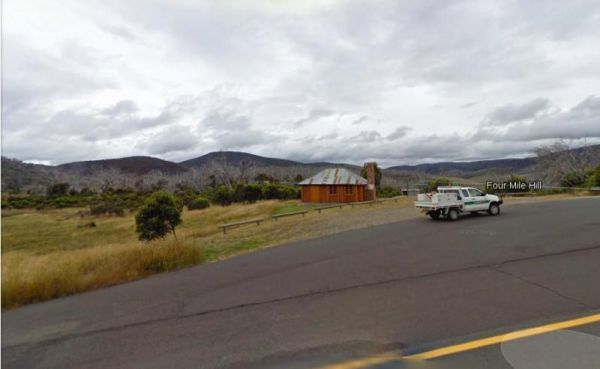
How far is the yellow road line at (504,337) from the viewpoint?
331 centimetres

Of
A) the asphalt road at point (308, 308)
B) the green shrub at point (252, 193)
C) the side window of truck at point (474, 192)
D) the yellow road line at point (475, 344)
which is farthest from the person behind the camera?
the green shrub at point (252, 193)

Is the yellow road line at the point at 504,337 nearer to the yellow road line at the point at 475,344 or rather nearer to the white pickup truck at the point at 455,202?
the yellow road line at the point at 475,344

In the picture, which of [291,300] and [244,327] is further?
[291,300]

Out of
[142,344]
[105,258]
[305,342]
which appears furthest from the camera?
[105,258]

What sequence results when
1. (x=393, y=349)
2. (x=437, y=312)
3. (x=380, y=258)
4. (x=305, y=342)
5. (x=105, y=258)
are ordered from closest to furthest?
(x=393, y=349), (x=305, y=342), (x=437, y=312), (x=380, y=258), (x=105, y=258)

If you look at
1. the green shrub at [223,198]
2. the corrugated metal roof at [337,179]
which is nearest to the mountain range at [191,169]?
the green shrub at [223,198]

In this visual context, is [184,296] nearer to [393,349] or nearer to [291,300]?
[291,300]

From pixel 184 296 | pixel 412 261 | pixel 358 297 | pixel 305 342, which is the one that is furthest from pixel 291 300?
pixel 412 261

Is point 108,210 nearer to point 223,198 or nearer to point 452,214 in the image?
point 223,198

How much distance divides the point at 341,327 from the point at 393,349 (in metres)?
0.80

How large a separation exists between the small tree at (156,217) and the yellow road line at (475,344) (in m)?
18.1

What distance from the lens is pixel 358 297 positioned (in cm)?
526

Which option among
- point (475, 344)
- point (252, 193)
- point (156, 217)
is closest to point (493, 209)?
point (475, 344)

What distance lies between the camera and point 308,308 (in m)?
4.89
